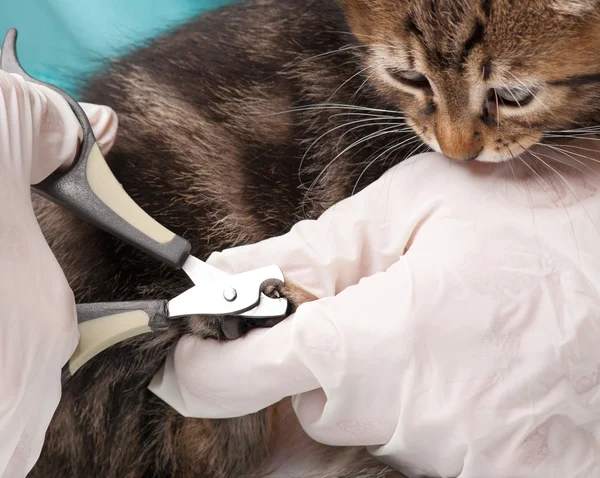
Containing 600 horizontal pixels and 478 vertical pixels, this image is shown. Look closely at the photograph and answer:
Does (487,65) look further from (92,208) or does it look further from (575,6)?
(92,208)

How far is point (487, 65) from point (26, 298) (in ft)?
2.01

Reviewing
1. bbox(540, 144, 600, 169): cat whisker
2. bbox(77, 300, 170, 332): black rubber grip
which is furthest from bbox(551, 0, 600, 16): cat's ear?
bbox(77, 300, 170, 332): black rubber grip

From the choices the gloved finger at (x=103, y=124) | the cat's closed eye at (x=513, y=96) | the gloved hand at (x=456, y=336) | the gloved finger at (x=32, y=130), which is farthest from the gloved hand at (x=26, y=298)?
the cat's closed eye at (x=513, y=96)

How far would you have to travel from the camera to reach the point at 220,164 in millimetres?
1155

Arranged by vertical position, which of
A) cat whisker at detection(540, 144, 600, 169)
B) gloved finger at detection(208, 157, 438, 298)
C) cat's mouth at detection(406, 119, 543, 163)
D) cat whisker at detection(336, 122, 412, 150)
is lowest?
gloved finger at detection(208, 157, 438, 298)

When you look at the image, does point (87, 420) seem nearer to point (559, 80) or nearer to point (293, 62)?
point (293, 62)

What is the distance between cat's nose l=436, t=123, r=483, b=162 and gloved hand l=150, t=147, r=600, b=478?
0.05 metres

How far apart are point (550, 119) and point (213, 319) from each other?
0.54 m

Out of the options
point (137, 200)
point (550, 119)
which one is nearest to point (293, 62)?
point (137, 200)

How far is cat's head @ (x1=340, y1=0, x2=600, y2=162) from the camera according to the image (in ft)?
2.56

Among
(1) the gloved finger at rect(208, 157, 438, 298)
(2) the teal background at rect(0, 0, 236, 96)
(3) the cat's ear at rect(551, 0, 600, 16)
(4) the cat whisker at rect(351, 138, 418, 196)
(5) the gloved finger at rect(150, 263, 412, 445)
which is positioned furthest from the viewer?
(2) the teal background at rect(0, 0, 236, 96)

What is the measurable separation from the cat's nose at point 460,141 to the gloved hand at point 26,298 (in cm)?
51

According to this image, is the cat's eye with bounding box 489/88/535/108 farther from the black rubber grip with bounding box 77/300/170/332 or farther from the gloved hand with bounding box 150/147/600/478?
the black rubber grip with bounding box 77/300/170/332

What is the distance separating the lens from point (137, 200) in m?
1.10
